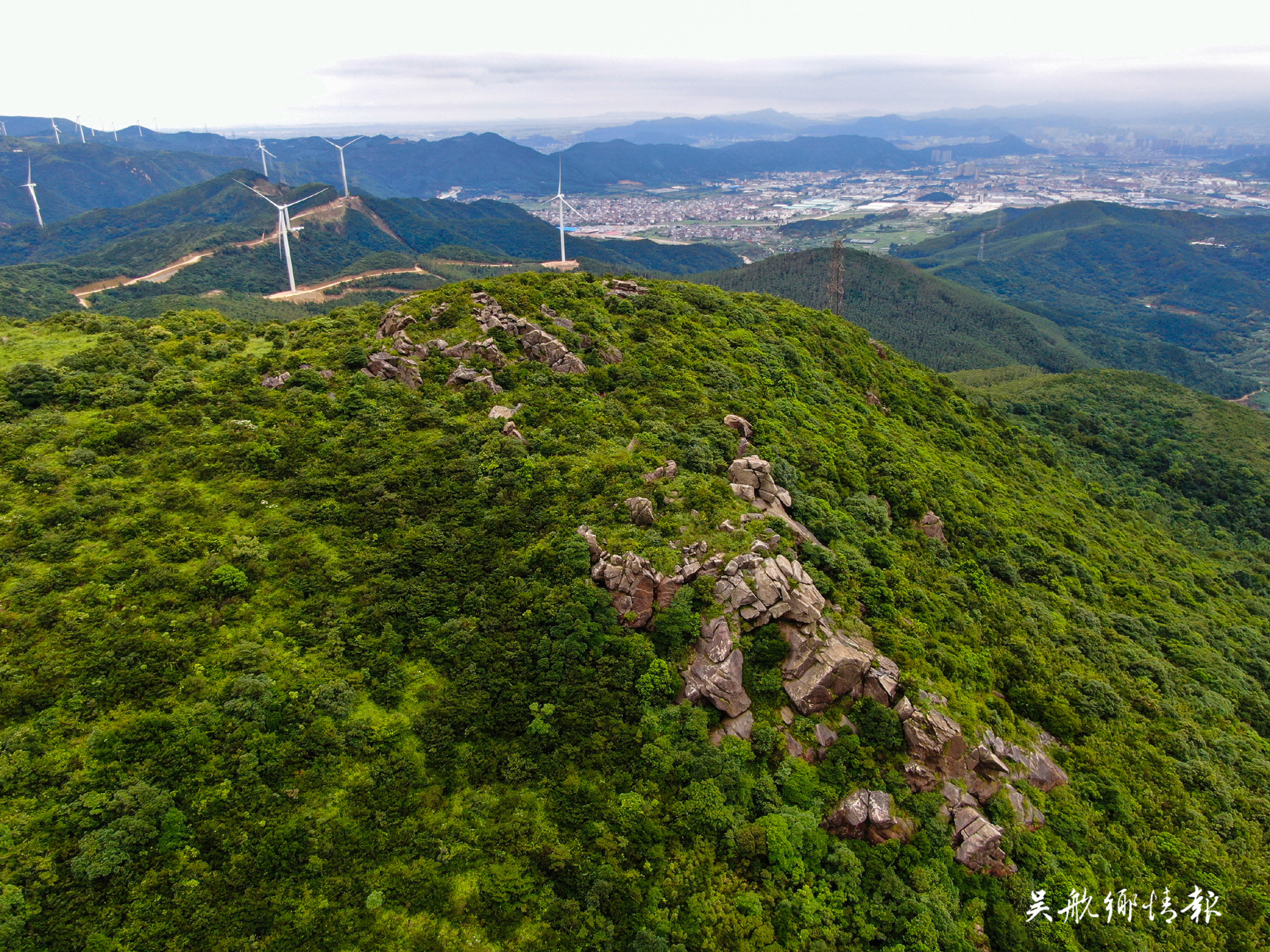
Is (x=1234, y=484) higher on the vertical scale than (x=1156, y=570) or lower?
lower

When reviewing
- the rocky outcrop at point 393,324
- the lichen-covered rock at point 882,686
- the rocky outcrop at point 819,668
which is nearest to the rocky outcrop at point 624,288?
the rocky outcrop at point 393,324

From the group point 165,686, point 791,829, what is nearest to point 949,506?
point 791,829

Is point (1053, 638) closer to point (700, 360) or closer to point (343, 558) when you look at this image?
point (700, 360)

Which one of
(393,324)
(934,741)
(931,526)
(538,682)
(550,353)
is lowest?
(934,741)

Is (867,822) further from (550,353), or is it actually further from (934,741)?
(550,353)

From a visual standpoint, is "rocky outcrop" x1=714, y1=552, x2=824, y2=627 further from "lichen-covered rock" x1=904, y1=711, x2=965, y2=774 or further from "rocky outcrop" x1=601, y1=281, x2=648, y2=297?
"rocky outcrop" x1=601, y1=281, x2=648, y2=297

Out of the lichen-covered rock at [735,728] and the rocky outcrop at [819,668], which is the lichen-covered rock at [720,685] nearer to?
the lichen-covered rock at [735,728]

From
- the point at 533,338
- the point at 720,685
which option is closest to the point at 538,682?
the point at 720,685
